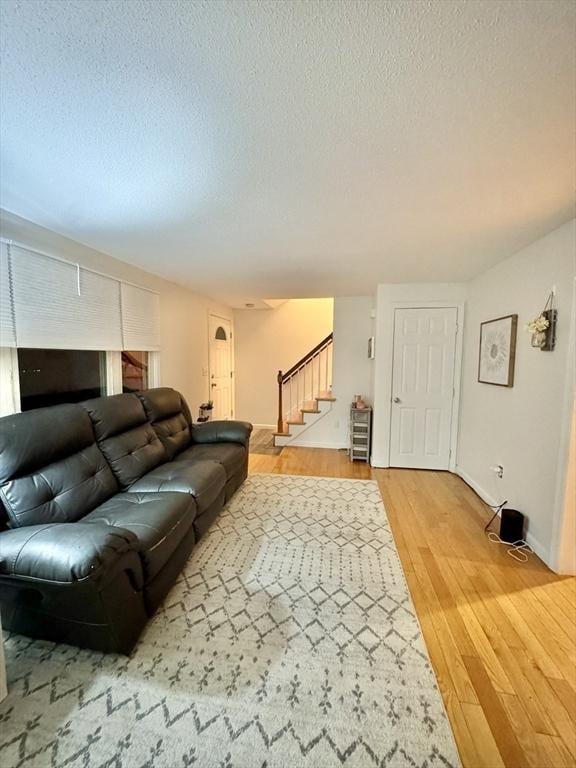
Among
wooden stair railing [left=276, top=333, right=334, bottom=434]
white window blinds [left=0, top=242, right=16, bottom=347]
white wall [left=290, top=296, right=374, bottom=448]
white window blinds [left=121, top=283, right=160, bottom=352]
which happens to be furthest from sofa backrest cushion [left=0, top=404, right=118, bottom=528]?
wooden stair railing [left=276, top=333, right=334, bottom=434]

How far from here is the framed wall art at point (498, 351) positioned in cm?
269

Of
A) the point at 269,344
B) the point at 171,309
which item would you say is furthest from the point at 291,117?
the point at 269,344

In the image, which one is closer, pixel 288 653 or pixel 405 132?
pixel 405 132

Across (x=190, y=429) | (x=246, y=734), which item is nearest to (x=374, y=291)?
(x=190, y=429)

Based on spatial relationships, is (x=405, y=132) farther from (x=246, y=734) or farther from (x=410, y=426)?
(x=410, y=426)

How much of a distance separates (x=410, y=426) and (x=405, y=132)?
3383 millimetres

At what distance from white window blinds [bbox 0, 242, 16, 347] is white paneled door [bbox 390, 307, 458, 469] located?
12.0 ft

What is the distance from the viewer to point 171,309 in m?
3.99

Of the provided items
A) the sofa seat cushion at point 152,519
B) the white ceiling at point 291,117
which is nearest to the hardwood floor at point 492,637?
the sofa seat cushion at point 152,519

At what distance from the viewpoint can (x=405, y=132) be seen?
4.15 feet

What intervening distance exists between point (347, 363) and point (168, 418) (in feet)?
9.13

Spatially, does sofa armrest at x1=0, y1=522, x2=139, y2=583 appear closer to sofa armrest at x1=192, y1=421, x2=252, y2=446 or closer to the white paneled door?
sofa armrest at x1=192, y1=421, x2=252, y2=446

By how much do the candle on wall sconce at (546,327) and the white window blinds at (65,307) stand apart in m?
3.46

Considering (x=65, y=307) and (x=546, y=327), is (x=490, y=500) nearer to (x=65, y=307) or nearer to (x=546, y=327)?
(x=546, y=327)
